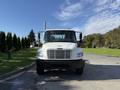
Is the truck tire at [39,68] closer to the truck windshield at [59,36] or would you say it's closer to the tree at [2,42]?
the truck windshield at [59,36]

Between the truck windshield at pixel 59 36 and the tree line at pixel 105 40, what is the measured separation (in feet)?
314

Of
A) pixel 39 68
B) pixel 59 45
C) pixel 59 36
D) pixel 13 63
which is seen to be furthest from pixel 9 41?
pixel 59 45

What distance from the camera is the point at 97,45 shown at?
14288cm

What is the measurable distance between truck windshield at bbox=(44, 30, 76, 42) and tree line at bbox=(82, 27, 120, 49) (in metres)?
95.7

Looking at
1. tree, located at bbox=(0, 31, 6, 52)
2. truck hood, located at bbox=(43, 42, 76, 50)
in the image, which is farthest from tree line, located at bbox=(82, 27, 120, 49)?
truck hood, located at bbox=(43, 42, 76, 50)

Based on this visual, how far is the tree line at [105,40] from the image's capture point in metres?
117

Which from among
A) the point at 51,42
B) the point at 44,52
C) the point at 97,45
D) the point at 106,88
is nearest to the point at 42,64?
the point at 44,52

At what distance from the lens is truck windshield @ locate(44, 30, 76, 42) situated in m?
18.6

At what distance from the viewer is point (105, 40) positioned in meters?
135

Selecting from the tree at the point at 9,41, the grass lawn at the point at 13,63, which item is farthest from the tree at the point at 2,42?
the grass lawn at the point at 13,63

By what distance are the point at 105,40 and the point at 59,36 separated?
117525 mm

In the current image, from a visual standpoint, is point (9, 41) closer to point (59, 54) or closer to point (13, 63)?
point (13, 63)

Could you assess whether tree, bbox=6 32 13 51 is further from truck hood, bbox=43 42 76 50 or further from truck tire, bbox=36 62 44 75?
truck hood, bbox=43 42 76 50

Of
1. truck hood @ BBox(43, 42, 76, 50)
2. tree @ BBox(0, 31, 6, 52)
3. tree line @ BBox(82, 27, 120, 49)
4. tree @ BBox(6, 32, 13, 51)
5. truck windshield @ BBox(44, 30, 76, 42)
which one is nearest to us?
truck hood @ BBox(43, 42, 76, 50)
